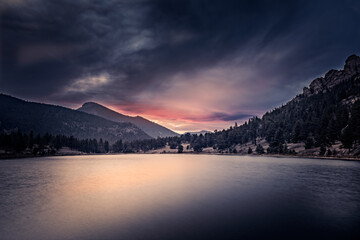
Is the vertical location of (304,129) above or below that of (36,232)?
above

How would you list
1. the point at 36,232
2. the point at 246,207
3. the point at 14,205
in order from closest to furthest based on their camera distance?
1. the point at 36,232
2. the point at 246,207
3. the point at 14,205

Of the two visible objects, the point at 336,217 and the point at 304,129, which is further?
the point at 304,129

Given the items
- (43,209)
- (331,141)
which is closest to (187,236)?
(43,209)

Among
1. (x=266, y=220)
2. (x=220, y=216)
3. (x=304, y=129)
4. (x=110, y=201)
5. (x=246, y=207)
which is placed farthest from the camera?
(x=304, y=129)

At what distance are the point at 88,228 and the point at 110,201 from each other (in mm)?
9704

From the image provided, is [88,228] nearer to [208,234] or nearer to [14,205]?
[208,234]

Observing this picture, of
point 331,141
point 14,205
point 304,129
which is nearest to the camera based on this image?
point 14,205

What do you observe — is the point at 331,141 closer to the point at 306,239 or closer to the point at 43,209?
the point at 306,239

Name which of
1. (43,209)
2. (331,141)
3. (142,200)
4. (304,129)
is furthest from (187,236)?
(304,129)

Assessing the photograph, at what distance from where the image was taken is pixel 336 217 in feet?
58.5

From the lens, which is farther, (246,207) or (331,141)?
(331,141)

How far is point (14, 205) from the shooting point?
23.0 m

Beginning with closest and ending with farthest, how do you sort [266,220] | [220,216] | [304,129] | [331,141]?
1. [266,220]
2. [220,216]
3. [331,141]
4. [304,129]

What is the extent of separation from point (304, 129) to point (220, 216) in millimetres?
186057
